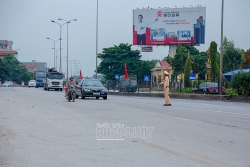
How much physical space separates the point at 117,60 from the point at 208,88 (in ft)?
143

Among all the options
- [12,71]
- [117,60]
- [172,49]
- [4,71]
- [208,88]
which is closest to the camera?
[208,88]

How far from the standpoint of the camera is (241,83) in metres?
30.9

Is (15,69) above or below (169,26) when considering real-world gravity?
below

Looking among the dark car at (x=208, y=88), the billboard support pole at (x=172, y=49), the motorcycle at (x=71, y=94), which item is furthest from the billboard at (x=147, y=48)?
the motorcycle at (x=71, y=94)

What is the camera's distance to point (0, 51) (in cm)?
13812

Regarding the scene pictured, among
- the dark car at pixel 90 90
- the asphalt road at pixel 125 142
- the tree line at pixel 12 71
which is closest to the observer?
the asphalt road at pixel 125 142

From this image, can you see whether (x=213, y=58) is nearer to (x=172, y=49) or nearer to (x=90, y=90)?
(x=172, y=49)

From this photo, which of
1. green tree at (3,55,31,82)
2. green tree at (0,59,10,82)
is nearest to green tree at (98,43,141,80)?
green tree at (0,59,10,82)

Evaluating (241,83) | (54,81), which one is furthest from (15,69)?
(241,83)

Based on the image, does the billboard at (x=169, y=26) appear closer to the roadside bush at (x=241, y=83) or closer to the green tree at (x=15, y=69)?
the roadside bush at (x=241, y=83)

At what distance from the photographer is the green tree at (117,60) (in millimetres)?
80500

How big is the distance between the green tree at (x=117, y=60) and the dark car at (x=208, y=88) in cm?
4174

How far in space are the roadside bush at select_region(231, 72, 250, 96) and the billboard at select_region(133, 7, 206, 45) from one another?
101ft

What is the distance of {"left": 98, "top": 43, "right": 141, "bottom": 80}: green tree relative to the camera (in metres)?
80.5
